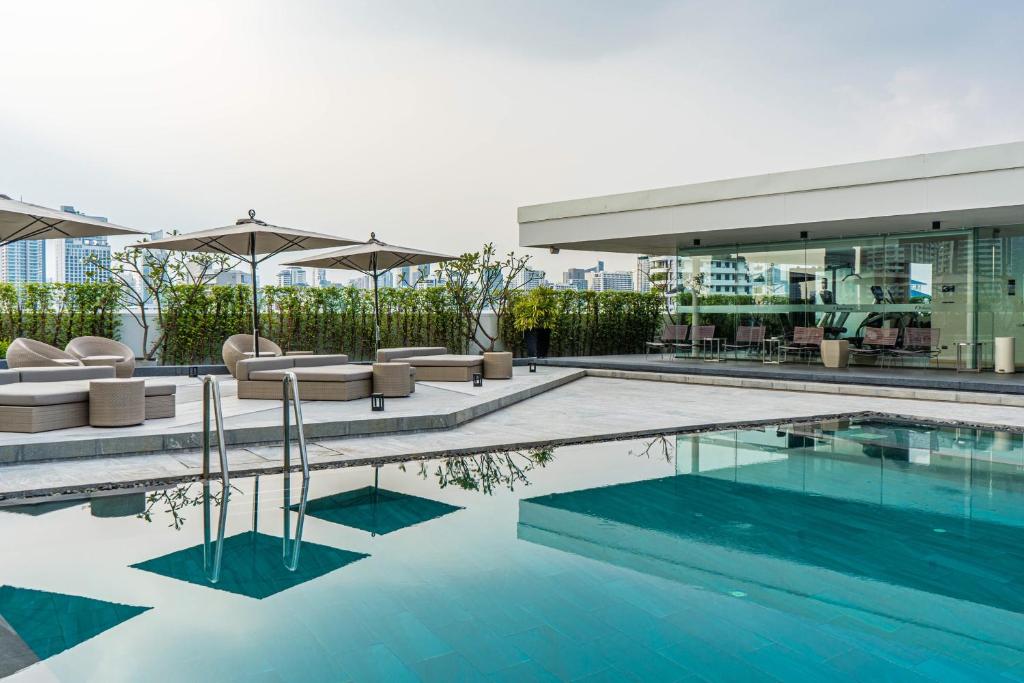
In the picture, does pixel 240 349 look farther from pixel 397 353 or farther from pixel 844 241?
pixel 844 241

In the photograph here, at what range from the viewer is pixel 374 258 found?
13.4 m

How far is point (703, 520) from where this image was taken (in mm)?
4723

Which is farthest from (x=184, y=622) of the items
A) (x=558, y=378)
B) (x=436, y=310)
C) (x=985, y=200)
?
(x=436, y=310)

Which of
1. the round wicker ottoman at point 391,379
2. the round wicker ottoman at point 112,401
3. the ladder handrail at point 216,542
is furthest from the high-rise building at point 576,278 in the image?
the ladder handrail at point 216,542

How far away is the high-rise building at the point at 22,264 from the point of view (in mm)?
13125

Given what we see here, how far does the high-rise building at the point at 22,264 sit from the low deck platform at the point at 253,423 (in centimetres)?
514

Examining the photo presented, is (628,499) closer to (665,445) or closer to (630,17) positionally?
(665,445)

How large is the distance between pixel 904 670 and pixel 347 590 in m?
2.36

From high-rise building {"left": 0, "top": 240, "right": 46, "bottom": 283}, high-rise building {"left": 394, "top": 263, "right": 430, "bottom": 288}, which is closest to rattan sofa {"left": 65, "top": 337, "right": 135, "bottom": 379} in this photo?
high-rise building {"left": 0, "top": 240, "right": 46, "bottom": 283}

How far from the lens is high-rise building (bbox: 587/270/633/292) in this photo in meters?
19.0

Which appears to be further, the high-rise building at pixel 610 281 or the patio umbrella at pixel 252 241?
the high-rise building at pixel 610 281

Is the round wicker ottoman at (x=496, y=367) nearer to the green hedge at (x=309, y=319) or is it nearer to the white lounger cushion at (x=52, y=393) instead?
the green hedge at (x=309, y=319)

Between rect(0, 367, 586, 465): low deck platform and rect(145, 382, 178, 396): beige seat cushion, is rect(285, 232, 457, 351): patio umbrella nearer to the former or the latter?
rect(0, 367, 586, 465): low deck platform

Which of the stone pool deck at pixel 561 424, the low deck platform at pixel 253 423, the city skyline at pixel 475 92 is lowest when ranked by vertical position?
the stone pool deck at pixel 561 424
